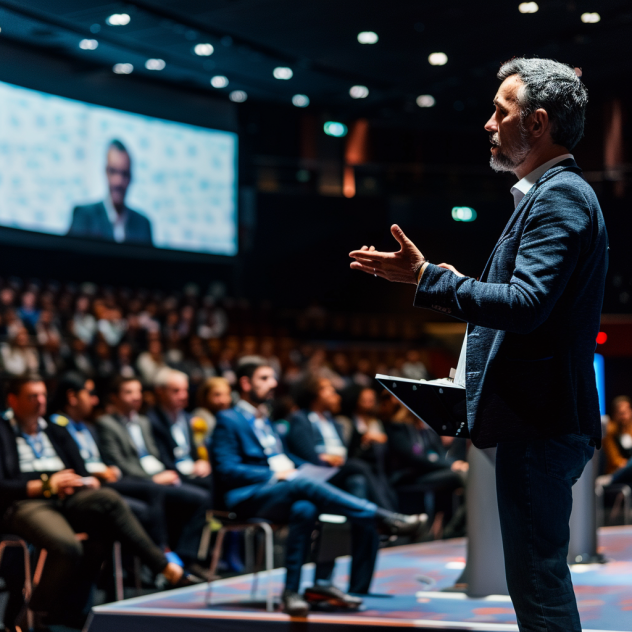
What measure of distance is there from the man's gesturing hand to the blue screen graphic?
8.93m

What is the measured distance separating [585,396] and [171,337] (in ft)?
26.9

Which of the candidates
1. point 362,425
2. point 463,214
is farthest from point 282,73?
point 362,425

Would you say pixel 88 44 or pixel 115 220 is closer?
pixel 88 44

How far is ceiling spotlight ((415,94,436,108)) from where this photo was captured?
1121cm

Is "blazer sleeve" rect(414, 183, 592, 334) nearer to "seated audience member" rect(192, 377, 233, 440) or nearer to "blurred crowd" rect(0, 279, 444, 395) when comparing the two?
"seated audience member" rect(192, 377, 233, 440)

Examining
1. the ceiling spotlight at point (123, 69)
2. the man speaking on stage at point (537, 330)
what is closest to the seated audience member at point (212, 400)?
the man speaking on stage at point (537, 330)

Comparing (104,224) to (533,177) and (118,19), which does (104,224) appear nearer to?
(118,19)

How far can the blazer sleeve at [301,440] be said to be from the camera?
13.8 ft

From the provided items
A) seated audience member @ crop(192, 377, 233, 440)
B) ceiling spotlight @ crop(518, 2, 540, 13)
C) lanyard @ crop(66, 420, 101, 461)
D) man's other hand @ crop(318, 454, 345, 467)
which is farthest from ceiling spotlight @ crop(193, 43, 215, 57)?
man's other hand @ crop(318, 454, 345, 467)

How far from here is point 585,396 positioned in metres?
1.59

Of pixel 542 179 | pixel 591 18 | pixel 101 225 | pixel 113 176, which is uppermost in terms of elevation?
pixel 591 18

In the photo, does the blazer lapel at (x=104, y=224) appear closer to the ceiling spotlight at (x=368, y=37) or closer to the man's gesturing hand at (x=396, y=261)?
the ceiling spotlight at (x=368, y=37)

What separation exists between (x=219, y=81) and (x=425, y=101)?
280 cm

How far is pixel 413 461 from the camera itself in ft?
19.7
